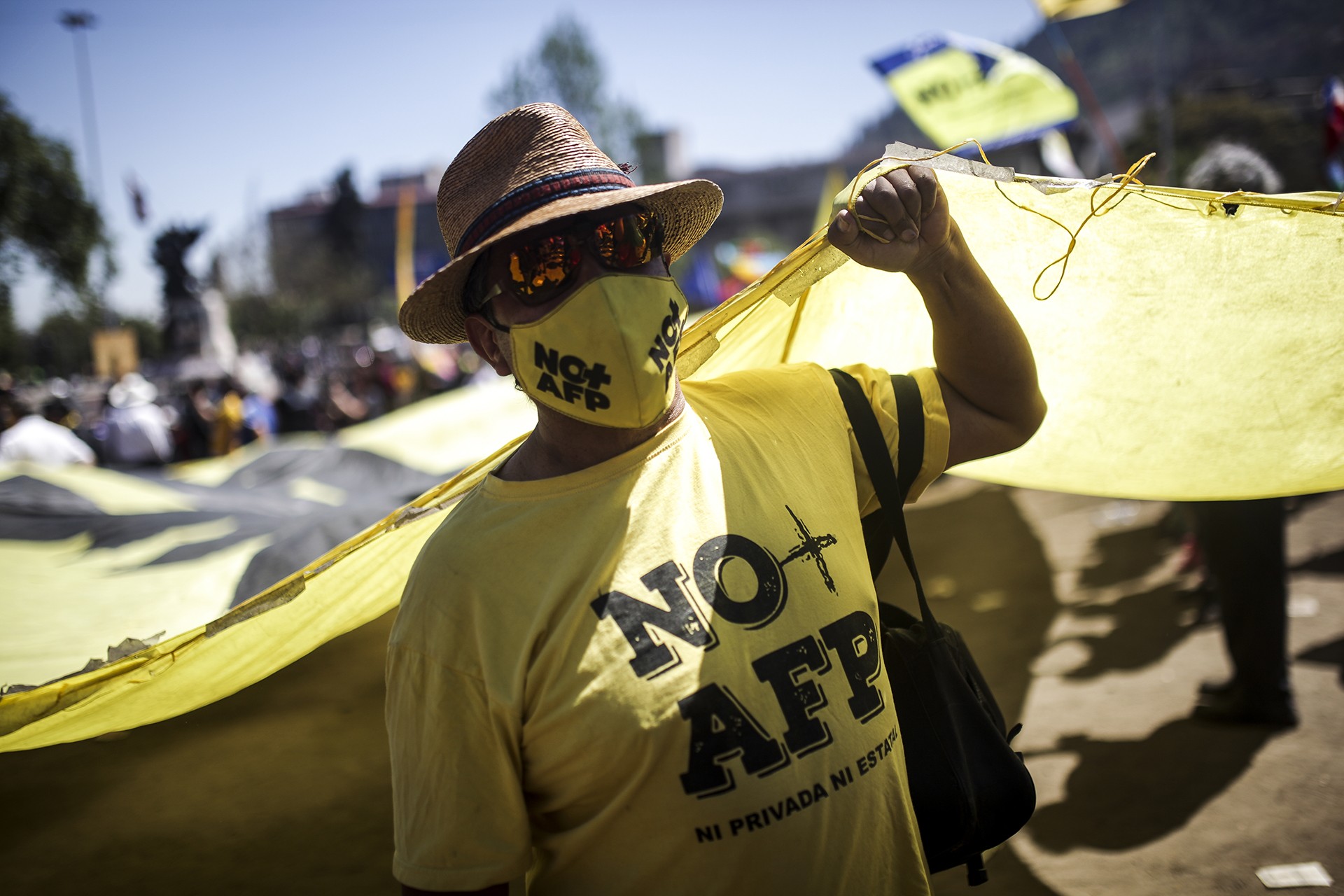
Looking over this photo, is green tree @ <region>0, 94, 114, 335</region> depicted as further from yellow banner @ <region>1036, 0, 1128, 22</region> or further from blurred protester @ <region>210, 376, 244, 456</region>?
yellow banner @ <region>1036, 0, 1128, 22</region>

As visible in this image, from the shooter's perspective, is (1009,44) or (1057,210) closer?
(1057,210)

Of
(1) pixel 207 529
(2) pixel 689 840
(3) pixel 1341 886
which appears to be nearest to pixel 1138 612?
(3) pixel 1341 886

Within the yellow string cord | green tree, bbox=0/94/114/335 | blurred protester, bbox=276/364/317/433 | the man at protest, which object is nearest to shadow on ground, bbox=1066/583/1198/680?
the yellow string cord

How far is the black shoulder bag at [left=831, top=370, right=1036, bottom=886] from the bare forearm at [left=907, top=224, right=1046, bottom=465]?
0.38ft

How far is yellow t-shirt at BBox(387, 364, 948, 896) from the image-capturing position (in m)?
1.26

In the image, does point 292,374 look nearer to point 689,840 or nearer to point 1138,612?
point 1138,612

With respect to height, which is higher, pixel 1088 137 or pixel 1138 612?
pixel 1088 137

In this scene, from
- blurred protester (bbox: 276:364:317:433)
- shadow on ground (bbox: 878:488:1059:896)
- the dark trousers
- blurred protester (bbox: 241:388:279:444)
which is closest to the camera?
shadow on ground (bbox: 878:488:1059:896)

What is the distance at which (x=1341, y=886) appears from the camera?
255 centimetres

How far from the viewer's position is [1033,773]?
11.4 ft

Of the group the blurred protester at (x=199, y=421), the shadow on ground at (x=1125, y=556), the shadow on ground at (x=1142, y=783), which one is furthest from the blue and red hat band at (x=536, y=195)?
the blurred protester at (x=199, y=421)

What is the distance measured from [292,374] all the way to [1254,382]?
12.0 metres

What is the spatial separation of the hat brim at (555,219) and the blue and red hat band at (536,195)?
23 mm

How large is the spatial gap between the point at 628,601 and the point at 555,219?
66 cm
